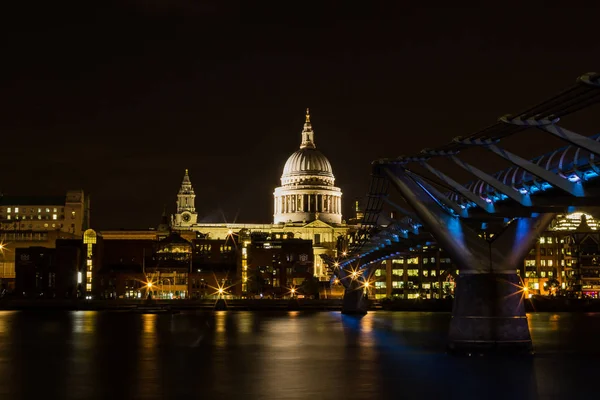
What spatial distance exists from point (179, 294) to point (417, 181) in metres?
130

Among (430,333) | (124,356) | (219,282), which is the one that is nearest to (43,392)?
(124,356)

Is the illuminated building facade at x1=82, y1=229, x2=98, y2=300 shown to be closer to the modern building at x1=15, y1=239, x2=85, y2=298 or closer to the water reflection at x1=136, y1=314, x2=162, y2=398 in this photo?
the modern building at x1=15, y1=239, x2=85, y2=298

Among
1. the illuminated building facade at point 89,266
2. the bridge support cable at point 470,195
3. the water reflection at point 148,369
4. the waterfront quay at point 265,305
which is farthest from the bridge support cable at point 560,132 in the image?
the illuminated building facade at point 89,266

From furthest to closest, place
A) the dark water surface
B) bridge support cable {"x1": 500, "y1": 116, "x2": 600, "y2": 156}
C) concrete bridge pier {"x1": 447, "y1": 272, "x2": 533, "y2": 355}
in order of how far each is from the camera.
Answer: concrete bridge pier {"x1": 447, "y1": 272, "x2": 533, "y2": 355}
the dark water surface
bridge support cable {"x1": 500, "y1": 116, "x2": 600, "y2": 156}

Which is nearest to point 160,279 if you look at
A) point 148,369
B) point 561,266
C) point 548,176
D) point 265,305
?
point 265,305

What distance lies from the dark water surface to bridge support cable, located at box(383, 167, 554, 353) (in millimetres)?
1275

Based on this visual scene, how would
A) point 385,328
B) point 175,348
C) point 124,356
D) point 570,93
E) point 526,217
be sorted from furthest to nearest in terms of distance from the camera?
point 385,328 < point 175,348 < point 124,356 < point 526,217 < point 570,93

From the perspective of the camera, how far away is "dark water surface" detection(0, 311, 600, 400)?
43.2 m

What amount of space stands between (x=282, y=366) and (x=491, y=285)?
39.2 ft

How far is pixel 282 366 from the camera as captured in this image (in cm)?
5472

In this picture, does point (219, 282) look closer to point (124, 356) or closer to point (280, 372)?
point (124, 356)

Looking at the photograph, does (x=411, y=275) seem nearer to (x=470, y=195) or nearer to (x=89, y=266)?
(x=89, y=266)

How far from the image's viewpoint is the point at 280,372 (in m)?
51.4

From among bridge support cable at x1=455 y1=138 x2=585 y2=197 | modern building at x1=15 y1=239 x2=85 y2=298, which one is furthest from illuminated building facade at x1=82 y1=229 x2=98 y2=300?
bridge support cable at x1=455 y1=138 x2=585 y2=197
